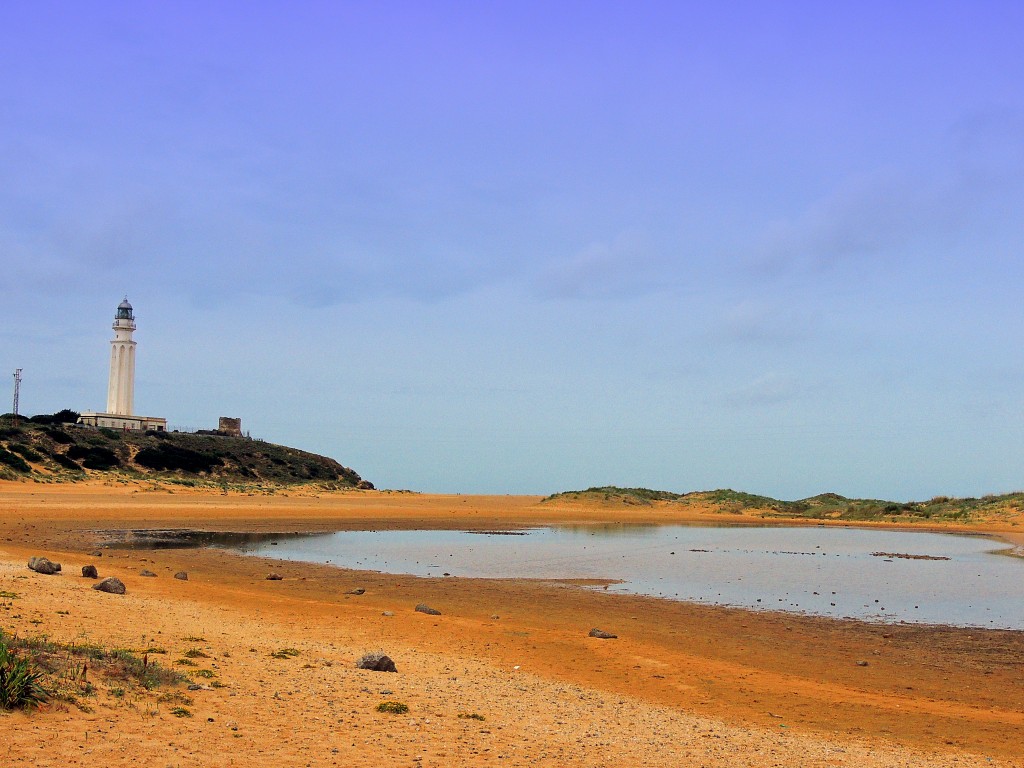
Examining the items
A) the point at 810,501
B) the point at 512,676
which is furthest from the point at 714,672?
the point at 810,501

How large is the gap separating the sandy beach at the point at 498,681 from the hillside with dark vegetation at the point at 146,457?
46771mm

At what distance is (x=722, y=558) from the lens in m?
30.6

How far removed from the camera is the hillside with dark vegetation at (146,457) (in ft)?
208

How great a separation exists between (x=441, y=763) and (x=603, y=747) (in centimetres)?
172

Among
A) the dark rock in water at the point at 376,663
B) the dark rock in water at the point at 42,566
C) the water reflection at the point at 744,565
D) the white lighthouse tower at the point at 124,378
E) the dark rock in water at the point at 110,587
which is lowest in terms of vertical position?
the water reflection at the point at 744,565

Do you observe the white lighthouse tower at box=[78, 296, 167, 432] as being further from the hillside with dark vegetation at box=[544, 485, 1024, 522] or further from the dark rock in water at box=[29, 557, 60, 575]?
Result: the dark rock in water at box=[29, 557, 60, 575]

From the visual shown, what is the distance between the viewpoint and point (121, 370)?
307 ft

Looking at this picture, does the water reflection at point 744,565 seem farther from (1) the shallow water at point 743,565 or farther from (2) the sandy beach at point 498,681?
(2) the sandy beach at point 498,681

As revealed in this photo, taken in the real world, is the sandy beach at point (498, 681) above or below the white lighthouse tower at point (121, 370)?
below

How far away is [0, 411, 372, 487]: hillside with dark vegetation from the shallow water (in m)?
34.0

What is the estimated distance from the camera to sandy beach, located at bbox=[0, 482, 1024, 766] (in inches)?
317

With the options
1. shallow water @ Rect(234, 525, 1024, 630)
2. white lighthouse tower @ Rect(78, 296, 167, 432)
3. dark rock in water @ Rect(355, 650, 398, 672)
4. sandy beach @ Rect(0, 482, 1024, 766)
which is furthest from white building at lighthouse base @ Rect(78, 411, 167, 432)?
dark rock in water @ Rect(355, 650, 398, 672)

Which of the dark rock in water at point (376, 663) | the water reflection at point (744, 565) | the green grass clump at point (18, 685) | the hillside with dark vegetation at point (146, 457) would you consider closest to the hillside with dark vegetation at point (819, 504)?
the water reflection at point (744, 565)

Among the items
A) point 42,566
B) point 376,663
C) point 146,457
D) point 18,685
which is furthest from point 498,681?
point 146,457
